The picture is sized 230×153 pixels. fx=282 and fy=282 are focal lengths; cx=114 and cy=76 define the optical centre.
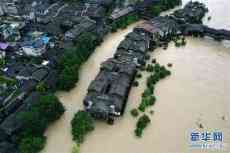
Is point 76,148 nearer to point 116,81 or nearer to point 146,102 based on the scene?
point 116,81

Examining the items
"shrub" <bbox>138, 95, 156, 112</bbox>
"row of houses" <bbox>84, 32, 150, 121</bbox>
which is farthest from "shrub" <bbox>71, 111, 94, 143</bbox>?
"shrub" <bbox>138, 95, 156, 112</bbox>

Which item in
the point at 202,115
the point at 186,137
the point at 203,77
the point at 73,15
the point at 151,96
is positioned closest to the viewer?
the point at 186,137

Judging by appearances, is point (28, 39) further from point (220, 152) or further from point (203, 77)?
point (220, 152)

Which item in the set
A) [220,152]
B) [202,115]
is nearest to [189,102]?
[202,115]

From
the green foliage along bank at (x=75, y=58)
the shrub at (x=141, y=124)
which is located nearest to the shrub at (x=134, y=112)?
the shrub at (x=141, y=124)

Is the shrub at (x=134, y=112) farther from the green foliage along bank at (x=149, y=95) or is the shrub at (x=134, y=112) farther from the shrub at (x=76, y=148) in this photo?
the shrub at (x=76, y=148)

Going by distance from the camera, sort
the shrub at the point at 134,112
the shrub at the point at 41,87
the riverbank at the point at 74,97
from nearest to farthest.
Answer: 1. the riverbank at the point at 74,97
2. the shrub at the point at 134,112
3. the shrub at the point at 41,87
